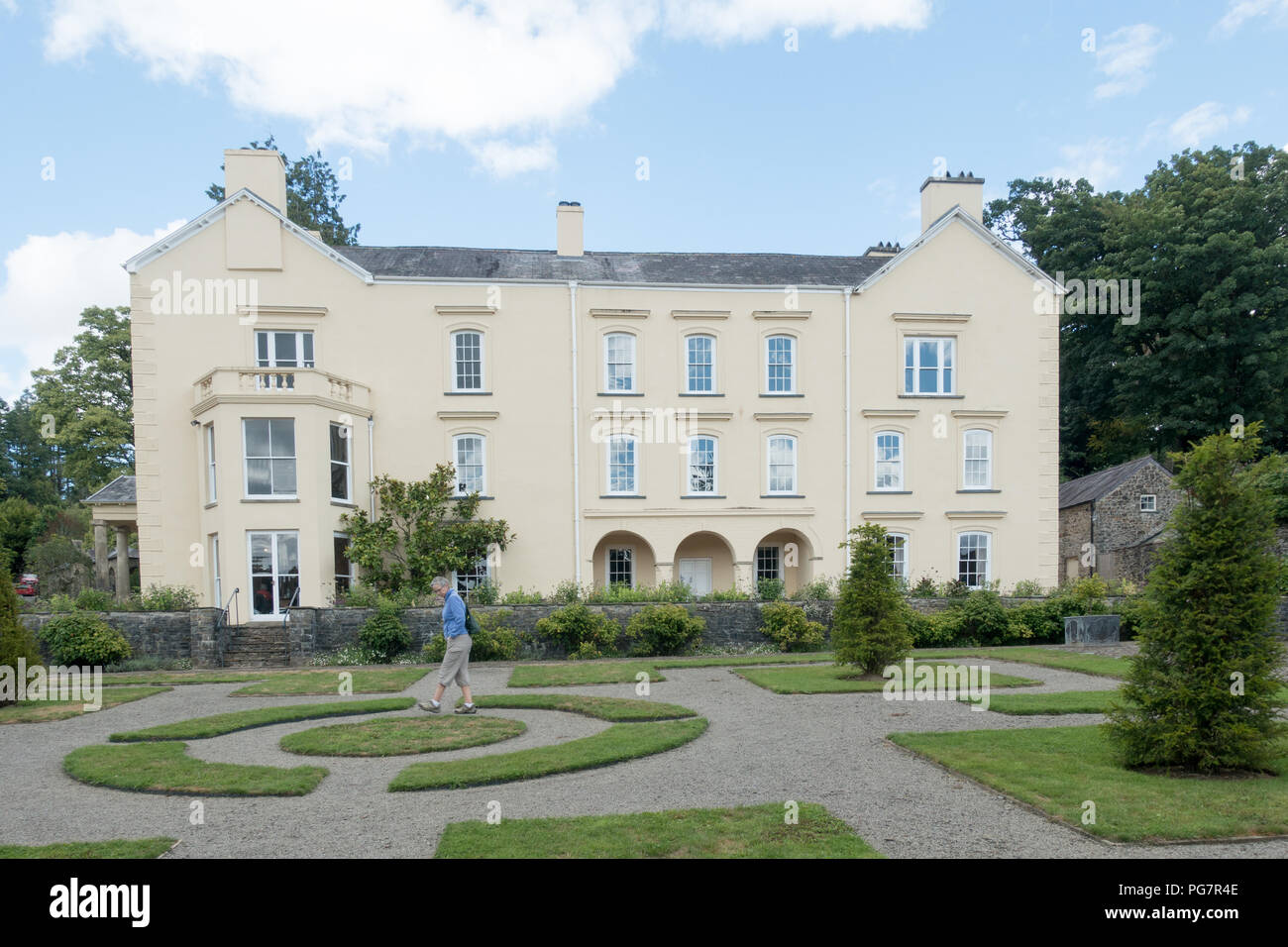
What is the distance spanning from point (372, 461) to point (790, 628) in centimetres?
1345

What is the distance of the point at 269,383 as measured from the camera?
24.6 meters

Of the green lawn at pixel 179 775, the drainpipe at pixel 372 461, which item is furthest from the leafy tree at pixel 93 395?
the green lawn at pixel 179 775

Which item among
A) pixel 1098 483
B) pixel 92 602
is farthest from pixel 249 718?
pixel 1098 483

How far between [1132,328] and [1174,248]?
3.91 m

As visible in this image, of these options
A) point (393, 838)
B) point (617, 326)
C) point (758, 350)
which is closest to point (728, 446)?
point (758, 350)

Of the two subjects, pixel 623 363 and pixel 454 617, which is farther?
pixel 623 363

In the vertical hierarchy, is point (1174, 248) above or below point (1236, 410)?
above

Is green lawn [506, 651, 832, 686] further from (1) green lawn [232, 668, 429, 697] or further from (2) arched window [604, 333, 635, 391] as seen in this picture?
(2) arched window [604, 333, 635, 391]

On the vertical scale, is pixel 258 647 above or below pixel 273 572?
below

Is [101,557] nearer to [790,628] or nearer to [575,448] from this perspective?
[575,448]

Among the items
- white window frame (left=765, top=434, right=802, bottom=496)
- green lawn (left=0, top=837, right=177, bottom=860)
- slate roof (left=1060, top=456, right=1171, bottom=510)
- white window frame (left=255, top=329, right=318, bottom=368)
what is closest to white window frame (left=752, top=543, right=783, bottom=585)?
white window frame (left=765, top=434, right=802, bottom=496)

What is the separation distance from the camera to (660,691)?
15.7 m

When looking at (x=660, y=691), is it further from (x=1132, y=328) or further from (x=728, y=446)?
(x=1132, y=328)

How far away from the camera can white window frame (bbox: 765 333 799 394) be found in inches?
1122
